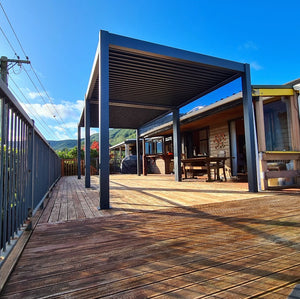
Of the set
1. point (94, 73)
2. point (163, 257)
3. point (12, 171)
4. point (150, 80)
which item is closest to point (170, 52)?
point (150, 80)

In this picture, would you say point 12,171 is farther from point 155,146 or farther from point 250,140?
point 155,146

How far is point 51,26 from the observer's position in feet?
41.8


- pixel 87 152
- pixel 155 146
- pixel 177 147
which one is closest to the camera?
pixel 87 152

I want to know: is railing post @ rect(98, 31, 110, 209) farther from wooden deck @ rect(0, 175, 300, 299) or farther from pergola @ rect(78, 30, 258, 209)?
wooden deck @ rect(0, 175, 300, 299)

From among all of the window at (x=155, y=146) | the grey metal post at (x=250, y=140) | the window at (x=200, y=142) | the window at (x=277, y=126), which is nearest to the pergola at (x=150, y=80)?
the grey metal post at (x=250, y=140)

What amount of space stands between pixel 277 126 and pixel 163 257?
15.3 feet

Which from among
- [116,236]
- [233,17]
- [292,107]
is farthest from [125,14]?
[116,236]

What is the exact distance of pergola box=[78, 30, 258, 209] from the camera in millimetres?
3016

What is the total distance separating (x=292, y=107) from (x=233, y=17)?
812 centimetres

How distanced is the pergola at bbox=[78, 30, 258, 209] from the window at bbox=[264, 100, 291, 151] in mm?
780

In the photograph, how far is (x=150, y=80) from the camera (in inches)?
187

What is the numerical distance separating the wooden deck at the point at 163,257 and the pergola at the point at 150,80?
47.1 inches

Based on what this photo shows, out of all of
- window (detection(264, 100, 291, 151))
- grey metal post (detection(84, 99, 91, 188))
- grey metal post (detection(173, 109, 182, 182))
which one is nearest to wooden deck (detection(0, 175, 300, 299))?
window (detection(264, 100, 291, 151))

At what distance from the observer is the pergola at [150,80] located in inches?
119
